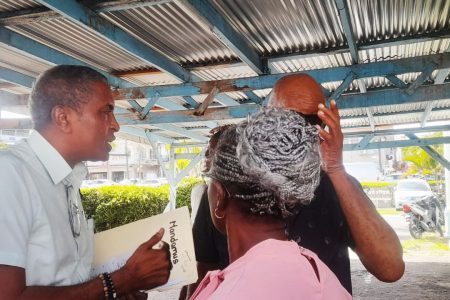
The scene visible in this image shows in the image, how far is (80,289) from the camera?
1.47m

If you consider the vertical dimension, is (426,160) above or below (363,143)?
below

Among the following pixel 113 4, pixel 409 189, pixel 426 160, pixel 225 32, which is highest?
pixel 113 4

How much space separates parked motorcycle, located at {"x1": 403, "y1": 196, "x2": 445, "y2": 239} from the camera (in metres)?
12.6

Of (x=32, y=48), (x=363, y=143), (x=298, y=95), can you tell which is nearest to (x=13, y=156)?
(x=298, y=95)

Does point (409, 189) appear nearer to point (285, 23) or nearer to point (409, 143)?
point (409, 143)

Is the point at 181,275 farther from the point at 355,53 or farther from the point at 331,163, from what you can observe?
the point at 355,53

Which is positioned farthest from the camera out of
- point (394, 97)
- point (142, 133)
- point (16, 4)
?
point (142, 133)

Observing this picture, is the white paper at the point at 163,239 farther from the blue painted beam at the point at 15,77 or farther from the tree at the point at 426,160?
the tree at the point at 426,160

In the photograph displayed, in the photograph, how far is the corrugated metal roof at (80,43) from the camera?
11.1 feet

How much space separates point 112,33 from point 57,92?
5.26ft

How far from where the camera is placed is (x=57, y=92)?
171cm

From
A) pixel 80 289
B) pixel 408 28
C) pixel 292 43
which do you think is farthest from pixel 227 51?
pixel 80 289

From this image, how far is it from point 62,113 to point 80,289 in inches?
27.5

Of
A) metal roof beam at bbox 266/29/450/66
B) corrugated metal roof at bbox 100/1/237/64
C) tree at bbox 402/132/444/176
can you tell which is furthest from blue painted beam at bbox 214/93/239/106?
tree at bbox 402/132/444/176
